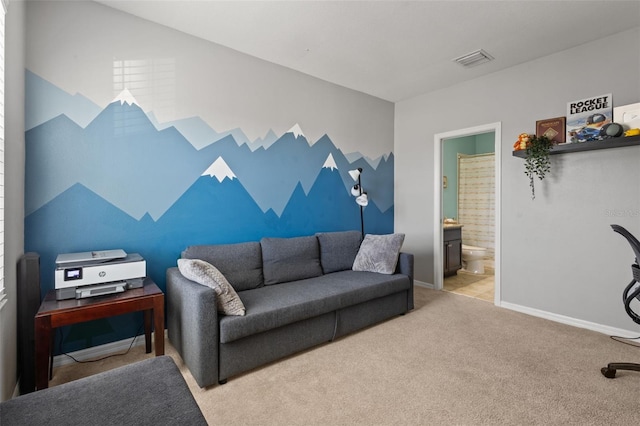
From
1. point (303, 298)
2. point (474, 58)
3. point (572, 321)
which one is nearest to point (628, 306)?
point (572, 321)

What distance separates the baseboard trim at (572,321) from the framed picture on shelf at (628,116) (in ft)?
5.77

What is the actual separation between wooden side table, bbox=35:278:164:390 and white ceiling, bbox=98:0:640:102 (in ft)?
7.05

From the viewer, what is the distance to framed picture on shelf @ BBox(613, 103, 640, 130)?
2598mm

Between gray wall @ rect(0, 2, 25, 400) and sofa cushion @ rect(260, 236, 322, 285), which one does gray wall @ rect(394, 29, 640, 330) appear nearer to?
sofa cushion @ rect(260, 236, 322, 285)

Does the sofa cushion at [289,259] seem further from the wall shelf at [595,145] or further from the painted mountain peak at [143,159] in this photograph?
the wall shelf at [595,145]

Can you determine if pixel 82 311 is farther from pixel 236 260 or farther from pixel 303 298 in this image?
pixel 303 298

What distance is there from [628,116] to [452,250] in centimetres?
261

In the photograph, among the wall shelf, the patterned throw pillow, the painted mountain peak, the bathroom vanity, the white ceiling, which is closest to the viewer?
the patterned throw pillow

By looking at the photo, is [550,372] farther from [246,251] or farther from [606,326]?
[246,251]

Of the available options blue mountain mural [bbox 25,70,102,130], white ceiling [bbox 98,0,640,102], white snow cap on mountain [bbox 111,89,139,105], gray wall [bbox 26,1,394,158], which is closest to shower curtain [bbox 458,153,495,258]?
white ceiling [bbox 98,0,640,102]

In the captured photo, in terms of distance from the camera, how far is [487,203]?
5836mm

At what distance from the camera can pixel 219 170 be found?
2.97m

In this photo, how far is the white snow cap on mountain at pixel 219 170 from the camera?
2920 millimetres

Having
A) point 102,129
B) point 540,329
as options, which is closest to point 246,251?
point 102,129
